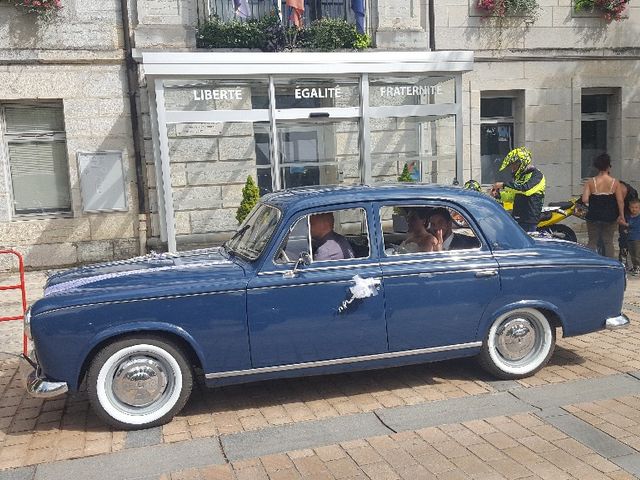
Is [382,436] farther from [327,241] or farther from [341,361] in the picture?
[327,241]

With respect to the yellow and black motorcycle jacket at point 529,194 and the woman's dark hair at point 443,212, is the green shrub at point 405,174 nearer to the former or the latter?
the yellow and black motorcycle jacket at point 529,194

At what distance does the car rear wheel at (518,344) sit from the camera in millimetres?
4809

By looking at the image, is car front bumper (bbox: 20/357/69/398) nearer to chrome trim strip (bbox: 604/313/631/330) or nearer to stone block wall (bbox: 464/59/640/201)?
chrome trim strip (bbox: 604/313/631/330)

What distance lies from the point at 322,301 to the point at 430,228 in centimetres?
117

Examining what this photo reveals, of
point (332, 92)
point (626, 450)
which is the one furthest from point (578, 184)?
point (626, 450)

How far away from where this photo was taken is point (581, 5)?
1291cm

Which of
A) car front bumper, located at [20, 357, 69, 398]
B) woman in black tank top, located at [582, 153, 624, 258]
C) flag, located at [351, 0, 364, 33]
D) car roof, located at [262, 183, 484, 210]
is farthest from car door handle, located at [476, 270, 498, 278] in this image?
flag, located at [351, 0, 364, 33]

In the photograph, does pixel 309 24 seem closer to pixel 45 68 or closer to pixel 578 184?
pixel 45 68

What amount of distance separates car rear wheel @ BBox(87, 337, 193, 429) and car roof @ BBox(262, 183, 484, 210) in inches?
57.2

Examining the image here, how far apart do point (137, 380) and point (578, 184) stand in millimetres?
12041

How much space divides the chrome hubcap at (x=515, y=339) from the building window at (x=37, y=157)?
9092 millimetres

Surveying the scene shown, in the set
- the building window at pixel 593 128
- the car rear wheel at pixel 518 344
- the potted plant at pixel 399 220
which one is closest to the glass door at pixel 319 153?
the building window at pixel 593 128

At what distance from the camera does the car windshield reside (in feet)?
14.8

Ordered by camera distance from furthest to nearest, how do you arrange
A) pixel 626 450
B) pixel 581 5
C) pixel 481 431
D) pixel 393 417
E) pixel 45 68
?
pixel 581 5, pixel 45 68, pixel 393 417, pixel 481 431, pixel 626 450
